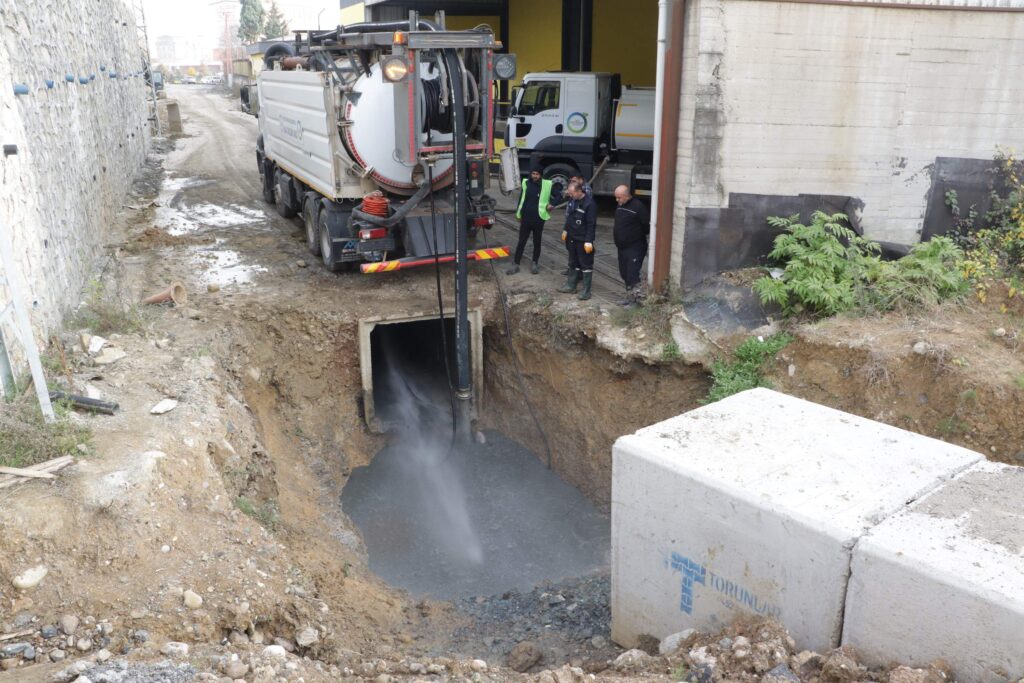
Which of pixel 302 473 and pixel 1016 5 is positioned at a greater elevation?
pixel 1016 5

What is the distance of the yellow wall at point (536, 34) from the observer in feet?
67.0

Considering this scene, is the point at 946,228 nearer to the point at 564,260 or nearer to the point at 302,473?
the point at 564,260

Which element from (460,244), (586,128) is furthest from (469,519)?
(586,128)

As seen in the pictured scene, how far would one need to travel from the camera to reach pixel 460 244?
849 centimetres

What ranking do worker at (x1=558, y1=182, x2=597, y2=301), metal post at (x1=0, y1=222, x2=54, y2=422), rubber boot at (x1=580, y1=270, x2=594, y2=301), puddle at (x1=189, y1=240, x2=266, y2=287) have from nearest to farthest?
metal post at (x1=0, y1=222, x2=54, y2=422)
worker at (x1=558, y1=182, x2=597, y2=301)
rubber boot at (x1=580, y1=270, x2=594, y2=301)
puddle at (x1=189, y1=240, x2=266, y2=287)

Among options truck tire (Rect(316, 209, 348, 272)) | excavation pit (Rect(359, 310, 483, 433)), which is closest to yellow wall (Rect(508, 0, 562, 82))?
truck tire (Rect(316, 209, 348, 272))

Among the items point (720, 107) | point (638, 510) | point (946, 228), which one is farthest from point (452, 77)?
point (946, 228)

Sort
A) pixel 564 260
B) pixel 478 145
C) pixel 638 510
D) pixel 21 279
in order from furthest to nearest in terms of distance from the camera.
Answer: pixel 564 260
pixel 478 145
pixel 21 279
pixel 638 510

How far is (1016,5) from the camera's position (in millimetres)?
8680

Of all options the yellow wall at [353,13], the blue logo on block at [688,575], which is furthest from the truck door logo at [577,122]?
the blue logo on block at [688,575]

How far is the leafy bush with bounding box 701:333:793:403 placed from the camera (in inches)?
313

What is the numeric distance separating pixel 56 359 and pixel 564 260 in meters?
6.80

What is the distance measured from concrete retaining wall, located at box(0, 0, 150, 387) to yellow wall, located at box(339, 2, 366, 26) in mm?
9437

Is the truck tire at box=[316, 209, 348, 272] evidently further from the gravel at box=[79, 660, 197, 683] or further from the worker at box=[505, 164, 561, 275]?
the gravel at box=[79, 660, 197, 683]
